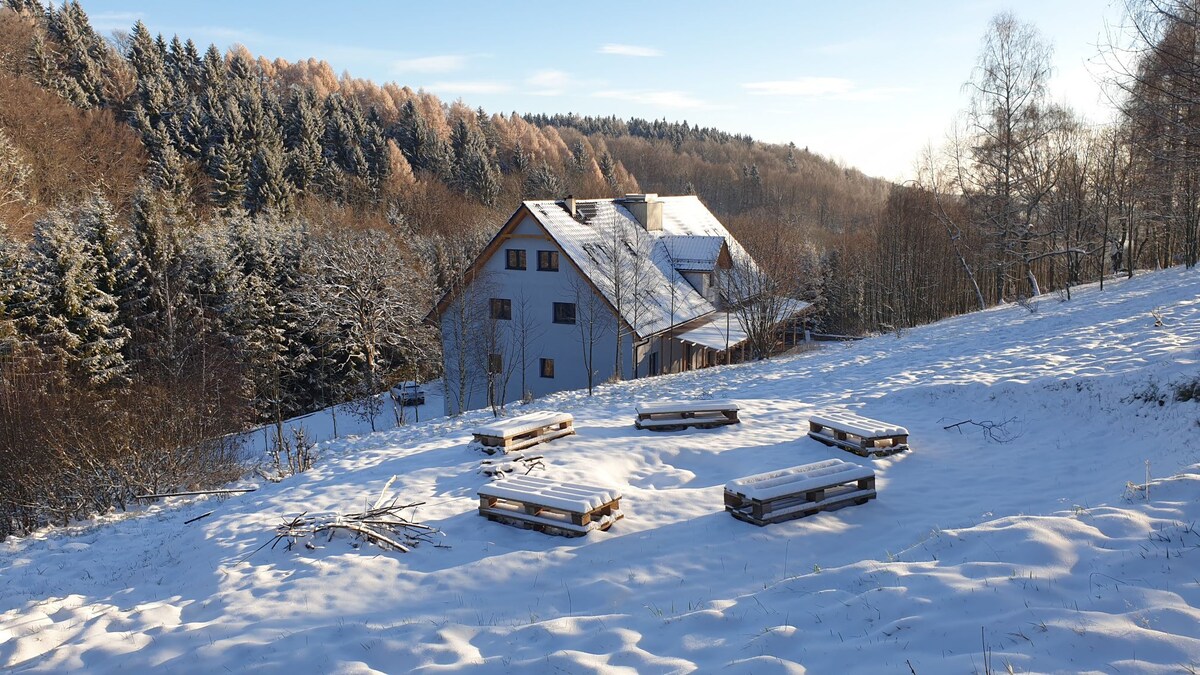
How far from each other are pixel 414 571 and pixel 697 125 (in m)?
179

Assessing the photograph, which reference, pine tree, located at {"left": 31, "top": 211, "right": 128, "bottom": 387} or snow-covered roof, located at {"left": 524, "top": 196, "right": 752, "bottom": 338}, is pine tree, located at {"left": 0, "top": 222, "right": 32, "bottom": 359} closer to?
pine tree, located at {"left": 31, "top": 211, "right": 128, "bottom": 387}

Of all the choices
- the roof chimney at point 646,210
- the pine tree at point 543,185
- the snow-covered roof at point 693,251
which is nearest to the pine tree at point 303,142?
the pine tree at point 543,185

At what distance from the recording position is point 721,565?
Answer: 784 centimetres

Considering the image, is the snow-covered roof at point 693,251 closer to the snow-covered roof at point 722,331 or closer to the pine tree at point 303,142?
the snow-covered roof at point 722,331

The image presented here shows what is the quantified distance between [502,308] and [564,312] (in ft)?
10.8

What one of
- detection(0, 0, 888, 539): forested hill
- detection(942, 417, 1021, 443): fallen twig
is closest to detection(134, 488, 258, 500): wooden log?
detection(0, 0, 888, 539): forested hill

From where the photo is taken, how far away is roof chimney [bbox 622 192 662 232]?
36.1 metres

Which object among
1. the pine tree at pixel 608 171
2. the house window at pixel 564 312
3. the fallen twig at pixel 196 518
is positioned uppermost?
the pine tree at pixel 608 171

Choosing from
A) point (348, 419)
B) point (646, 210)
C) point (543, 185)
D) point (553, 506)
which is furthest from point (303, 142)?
point (553, 506)

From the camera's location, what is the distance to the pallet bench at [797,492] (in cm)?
884

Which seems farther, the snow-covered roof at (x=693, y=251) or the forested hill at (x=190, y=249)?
the snow-covered roof at (x=693, y=251)

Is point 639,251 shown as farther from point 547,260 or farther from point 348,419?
point 348,419

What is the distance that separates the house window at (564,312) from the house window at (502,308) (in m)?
2.43

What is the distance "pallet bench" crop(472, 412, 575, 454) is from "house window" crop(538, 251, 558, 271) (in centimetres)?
1703
